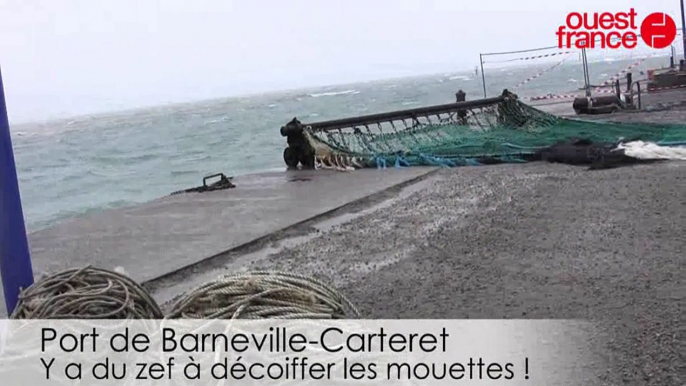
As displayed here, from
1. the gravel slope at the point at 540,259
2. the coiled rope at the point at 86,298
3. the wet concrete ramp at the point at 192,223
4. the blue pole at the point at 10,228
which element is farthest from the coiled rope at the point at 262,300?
the wet concrete ramp at the point at 192,223

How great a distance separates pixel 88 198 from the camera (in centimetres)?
1953

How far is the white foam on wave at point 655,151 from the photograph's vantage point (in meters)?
9.44

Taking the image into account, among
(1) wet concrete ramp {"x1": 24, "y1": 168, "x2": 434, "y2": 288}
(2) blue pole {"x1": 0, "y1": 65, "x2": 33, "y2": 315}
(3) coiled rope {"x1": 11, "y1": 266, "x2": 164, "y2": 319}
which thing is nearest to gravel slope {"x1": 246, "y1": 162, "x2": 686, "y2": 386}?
(1) wet concrete ramp {"x1": 24, "y1": 168, "x2": 434, "y2": 288}

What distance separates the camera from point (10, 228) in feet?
11.3

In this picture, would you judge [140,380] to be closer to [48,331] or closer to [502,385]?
[48,331]

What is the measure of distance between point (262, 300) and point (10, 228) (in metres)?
1.40

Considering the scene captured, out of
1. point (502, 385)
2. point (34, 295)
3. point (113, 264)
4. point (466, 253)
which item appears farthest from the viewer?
point (113, 264)

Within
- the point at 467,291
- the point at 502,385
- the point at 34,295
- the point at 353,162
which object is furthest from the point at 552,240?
the point at 353,162

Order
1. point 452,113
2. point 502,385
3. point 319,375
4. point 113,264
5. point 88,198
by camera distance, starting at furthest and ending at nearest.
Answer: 1. point 88,198
2. point 452,113
3. point 113,264
4. point 502,385
5. point 319,375

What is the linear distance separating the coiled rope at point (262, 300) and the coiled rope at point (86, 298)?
0.18 metres

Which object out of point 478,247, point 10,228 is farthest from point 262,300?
point 478,247

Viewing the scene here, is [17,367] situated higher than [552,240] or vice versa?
[17,367]

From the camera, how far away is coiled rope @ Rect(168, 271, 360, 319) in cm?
289

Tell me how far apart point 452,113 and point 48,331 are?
13045 millimetres
